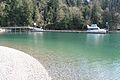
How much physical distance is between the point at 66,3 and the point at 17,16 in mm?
22851

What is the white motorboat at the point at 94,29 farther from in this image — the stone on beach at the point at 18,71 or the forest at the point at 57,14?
the stone on beach at the point at 18,71

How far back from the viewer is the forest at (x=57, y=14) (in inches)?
3770

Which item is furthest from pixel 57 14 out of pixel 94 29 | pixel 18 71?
pixel 18 71

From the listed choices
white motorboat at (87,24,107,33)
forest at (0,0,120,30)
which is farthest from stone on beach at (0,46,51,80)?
forest at (0,0,120,30)

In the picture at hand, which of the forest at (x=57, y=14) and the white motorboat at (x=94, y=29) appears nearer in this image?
the white motorboat at (x=94, y=29)

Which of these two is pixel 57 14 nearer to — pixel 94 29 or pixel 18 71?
pixel 94 29

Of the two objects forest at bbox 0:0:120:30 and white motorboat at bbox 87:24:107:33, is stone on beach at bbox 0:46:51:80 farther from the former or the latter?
forest at bbox 0:0:120:30

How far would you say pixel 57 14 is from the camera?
3895 inches

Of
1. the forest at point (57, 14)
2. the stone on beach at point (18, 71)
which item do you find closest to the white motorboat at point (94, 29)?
the forest at point (57, 14)

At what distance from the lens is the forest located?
314ft

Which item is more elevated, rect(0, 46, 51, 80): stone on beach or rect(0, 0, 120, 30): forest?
rect(0, 0, 120, 30): forest

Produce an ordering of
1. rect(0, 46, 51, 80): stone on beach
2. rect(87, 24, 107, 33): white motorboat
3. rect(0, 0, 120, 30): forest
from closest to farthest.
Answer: rect(0, 46, 51, 80): stone on beach < rect(87, 24, 107, 33): white motorboat < rect(0, 0, 120, 30): forest

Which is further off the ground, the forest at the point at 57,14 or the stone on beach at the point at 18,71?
the forest at the point at 57,14

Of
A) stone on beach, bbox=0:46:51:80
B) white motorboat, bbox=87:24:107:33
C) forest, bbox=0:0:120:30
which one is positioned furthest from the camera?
forest, bbox=0:0:120:30
